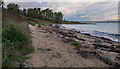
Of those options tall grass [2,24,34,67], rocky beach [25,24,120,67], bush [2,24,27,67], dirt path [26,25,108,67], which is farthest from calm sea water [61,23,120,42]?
bush [2,24,27,67]

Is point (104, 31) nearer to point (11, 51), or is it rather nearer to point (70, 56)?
point (70, 56)

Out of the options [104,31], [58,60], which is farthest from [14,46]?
[104,31]

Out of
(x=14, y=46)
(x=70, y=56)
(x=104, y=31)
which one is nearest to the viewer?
(x=14, y=46)

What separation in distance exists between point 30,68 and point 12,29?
8.28ft

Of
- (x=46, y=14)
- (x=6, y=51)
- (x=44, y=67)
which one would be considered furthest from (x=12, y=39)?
(x=46, y=14)

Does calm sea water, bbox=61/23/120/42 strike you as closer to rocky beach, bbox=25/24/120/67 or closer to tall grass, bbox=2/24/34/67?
rocky beach, bbox=25/24/120/67

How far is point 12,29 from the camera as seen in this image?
4.04 m

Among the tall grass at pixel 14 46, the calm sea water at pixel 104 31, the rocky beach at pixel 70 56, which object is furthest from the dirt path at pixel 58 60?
the calm sea water at pixel 104 31

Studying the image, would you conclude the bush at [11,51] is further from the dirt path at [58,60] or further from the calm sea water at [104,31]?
the calm sea water at [104,31]

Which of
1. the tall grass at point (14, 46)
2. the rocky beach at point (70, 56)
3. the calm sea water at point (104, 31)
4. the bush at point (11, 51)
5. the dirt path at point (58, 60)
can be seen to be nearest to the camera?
the bush at point (11, 51)

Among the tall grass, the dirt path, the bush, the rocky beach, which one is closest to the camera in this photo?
the bush

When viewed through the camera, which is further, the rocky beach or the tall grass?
the rocky beach

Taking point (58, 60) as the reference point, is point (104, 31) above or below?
above

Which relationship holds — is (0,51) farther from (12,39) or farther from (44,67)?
(44,67)
